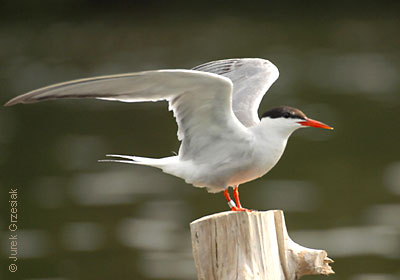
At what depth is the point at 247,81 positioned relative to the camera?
7355mm

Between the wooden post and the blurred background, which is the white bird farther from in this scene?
the blurred background

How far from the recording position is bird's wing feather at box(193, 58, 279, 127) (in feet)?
23.0

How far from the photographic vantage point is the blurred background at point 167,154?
12336 mm

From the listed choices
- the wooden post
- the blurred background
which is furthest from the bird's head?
the blurred background

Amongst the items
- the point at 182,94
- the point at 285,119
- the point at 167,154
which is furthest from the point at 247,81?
the point at 167,154

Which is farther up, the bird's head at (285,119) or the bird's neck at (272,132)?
the bird's head at (285,119)

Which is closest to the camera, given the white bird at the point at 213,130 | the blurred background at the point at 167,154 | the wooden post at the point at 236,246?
the wooden post at the point at 236,246

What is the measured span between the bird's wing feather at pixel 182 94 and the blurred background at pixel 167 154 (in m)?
5.30

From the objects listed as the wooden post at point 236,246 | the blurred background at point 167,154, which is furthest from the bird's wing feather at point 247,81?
the blurred background at point 167,154

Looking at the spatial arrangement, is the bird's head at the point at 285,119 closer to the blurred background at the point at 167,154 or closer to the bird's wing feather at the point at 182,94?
the bird's wing feather at the point at 182,94

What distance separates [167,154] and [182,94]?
30.1 feet

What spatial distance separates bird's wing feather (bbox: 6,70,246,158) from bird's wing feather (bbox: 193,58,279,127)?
64cm

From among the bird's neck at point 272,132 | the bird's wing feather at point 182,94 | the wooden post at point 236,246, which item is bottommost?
the wooden post at point 236,246

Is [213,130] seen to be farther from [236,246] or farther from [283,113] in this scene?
[236,246]
